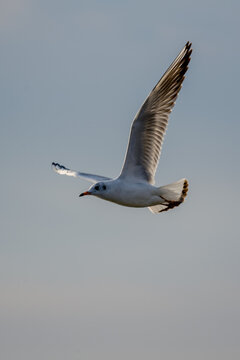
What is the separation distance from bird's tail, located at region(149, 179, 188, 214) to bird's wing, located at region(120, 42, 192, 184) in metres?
0.31

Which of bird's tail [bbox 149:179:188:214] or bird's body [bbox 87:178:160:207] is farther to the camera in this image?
bird's tail [bbox 149:179:188:214]

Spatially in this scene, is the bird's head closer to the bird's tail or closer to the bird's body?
the bird's body

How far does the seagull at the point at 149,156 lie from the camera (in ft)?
41.8

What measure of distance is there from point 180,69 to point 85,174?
280 cm

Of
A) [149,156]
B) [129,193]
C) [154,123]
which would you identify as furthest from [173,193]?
[154,123]

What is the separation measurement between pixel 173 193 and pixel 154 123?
3.61 feet

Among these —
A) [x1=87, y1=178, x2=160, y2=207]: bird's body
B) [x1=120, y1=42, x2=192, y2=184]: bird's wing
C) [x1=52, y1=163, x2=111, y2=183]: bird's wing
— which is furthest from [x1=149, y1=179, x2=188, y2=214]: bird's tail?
[x1=52, y1=163, x2=111, y2=183]: bird's wing

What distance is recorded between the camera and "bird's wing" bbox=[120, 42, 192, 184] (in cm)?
1286

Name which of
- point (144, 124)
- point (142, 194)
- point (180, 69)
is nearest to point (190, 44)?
point (180, 69)

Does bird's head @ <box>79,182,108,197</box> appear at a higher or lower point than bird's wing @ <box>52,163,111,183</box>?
lower

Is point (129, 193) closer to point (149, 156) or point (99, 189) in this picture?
point (99, 189)

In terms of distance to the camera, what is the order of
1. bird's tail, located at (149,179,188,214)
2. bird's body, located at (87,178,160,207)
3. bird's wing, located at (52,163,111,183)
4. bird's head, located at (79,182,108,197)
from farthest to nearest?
1. bird's wing, located at (52,163,111,183)
2. bird's tail, located at (149,179,188,214)
3. bird's head, located at (79,182,108,197)
4. bird's body, located at (87,178,160,207)

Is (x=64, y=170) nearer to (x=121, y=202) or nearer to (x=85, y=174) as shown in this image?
(x=85, y=174)

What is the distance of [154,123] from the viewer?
42.5 feet
